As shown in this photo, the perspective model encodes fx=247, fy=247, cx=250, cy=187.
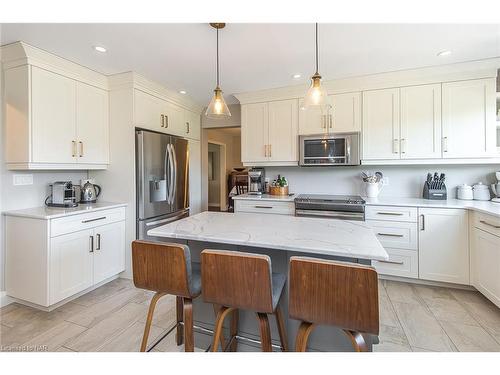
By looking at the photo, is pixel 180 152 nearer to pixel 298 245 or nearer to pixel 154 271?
pixel 154 271

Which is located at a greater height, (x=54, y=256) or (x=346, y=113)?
(x=346, y=113)

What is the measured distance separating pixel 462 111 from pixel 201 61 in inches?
112

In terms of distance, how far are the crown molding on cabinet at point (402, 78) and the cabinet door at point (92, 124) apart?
198cm

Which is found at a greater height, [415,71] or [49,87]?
[415,71]

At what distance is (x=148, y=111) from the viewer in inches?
119

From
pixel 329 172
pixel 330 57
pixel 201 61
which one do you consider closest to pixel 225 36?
pixel 201 61

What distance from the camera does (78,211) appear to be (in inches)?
91.3

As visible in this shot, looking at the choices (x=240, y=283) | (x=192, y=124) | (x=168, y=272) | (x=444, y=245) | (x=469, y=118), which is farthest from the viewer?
(x=192, y=124)

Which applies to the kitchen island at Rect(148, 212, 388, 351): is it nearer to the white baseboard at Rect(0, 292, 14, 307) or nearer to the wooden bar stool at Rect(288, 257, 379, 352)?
the wooden bar stool at Rect(288, 257, 379, 352)

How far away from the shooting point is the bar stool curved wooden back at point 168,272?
129 centimetres

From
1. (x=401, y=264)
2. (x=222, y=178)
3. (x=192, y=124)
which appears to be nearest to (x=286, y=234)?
(x=401, y=264)

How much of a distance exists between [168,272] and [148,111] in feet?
7.66

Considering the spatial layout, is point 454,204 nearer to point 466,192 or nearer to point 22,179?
point 466,192

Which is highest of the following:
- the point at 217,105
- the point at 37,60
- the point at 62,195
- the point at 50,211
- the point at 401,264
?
the point at 37,60
